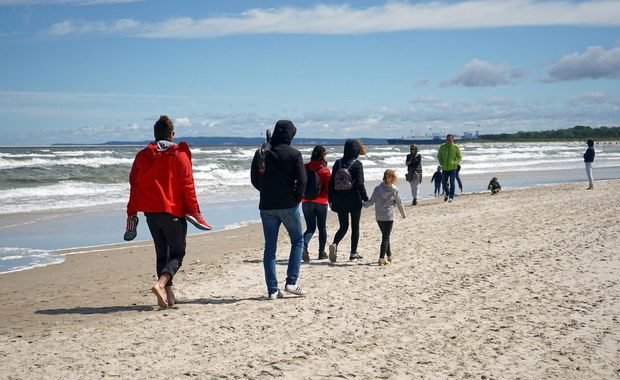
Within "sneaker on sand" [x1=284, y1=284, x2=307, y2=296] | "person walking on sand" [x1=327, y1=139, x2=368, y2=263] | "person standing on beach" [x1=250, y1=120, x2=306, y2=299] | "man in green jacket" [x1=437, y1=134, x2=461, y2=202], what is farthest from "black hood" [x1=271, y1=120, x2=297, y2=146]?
"man in green jacket" [x1=437, y1=134, x2=461, y2=202]

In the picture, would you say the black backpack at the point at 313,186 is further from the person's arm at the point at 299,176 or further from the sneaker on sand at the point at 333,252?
the sneaker on sand at the point at 333,252

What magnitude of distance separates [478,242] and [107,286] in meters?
5.56

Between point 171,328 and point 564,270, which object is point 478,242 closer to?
point 564,270

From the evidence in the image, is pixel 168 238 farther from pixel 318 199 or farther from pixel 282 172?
pixel 318 199

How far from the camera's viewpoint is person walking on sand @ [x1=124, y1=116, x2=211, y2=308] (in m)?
5.72

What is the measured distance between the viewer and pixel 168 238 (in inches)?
229

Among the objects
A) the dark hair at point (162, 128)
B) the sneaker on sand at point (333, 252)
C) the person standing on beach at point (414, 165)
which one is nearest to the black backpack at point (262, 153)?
the dark hair at point (162, 128)

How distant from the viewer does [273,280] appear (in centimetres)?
637

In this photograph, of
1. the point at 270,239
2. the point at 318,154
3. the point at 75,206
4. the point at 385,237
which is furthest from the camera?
the point at 75,206

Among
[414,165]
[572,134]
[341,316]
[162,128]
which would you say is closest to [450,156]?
[414,165]

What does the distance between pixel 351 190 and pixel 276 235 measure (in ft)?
7.03

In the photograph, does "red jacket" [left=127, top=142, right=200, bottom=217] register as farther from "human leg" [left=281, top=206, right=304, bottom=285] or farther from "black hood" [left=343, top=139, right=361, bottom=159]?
"black hood" [left=343, top=139, right=361, bottom=159]

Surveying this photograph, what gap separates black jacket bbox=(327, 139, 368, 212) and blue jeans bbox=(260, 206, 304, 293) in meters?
1.95

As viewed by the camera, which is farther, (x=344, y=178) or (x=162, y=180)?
(x=344, y=178)
